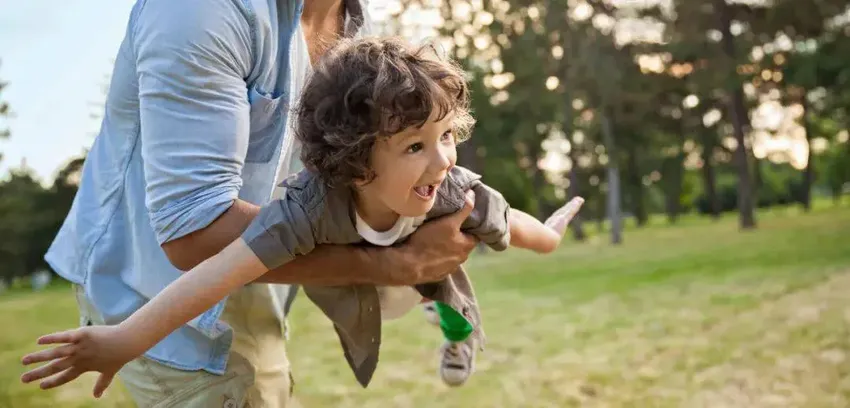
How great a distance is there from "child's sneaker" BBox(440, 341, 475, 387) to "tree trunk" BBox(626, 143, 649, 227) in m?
16.5

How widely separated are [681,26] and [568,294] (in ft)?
24.9

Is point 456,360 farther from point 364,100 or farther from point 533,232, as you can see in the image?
point 364,100

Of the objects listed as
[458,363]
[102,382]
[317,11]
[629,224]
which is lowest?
[629,224]

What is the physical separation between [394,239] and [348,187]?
9cm

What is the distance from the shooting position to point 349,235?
1.12 metres

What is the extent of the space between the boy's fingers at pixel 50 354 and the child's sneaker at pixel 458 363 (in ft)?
2.29

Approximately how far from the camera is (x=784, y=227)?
1300cm

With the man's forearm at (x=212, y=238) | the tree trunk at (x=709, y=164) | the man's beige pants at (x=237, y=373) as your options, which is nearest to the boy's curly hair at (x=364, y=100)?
the man's forearm at (x=212, y=238)

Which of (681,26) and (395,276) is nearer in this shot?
(395,276)

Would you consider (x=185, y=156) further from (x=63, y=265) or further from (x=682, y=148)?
(x=682, y=148)

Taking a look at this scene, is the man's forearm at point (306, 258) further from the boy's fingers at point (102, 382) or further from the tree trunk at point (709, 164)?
the tree trunk at point (709, 164)

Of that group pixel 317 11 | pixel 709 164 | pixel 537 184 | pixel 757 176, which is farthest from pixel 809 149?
pixel 317 11

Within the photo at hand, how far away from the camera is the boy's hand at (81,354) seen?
966 mm

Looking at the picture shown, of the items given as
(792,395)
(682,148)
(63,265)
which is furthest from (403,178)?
(682,148)
